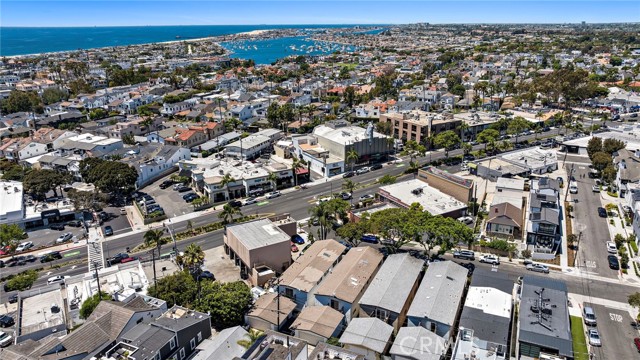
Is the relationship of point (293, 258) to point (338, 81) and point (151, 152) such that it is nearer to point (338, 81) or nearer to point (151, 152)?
point (151, 152)

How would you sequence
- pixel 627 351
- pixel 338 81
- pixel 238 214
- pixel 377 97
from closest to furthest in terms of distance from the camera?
pixel 627 351
pixel 238 214
pixel 377 97
pixel 338 81

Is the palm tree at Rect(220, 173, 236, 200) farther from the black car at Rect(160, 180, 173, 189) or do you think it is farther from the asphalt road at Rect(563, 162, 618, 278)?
the asphalt road at Rect(563, 162, 618, 278)

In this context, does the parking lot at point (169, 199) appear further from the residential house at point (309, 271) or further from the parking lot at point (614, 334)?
the parking lot at point (614, 334)

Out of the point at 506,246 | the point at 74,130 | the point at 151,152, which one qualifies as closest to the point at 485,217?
the point at 506,246

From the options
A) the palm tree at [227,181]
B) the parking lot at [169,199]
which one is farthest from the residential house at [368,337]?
the parking lot at [169,199]

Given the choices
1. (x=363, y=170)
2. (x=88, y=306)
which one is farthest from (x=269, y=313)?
(x=363, y=170)

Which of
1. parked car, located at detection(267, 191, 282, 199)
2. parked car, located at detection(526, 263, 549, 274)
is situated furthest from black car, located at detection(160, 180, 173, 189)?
parked car, located at detection(526, 263, 549, 274)
